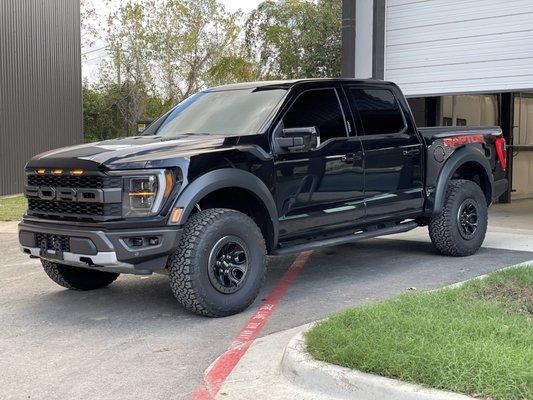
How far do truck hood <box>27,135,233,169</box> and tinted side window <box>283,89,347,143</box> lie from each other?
0.85 m

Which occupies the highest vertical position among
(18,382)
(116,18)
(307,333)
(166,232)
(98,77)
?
(116,18)

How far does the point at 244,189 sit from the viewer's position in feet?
18.9

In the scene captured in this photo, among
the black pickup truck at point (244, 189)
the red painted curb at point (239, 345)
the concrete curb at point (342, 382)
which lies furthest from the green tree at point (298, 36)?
the concrete curb at point (342, 382)

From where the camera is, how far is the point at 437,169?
773 centimetres

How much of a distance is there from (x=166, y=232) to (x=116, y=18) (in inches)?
958

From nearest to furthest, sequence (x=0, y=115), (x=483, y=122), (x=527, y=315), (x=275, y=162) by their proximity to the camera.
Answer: (x=527, y=315) → (x=275, y=162) → (x=483, y=122) → (x=0, y=115)

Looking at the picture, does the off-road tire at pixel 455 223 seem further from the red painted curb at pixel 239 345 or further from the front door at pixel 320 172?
the red painted curb at pixel 239 345

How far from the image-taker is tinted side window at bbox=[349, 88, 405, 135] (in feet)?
23.5

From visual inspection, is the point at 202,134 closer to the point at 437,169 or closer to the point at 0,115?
the point at 437,169

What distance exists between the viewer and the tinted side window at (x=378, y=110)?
7150 mm

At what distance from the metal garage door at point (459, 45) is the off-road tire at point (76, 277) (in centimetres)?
708

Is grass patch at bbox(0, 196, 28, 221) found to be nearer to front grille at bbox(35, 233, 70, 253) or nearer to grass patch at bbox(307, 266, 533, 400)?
front grille at bbox(35, 233, 70, 253)

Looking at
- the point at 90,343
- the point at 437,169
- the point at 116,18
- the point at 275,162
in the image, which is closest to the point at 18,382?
the point at 90,343

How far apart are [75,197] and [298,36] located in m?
20.6
